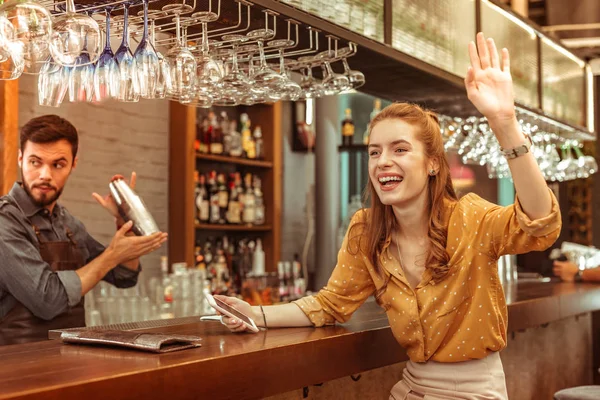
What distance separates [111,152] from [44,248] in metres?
1.52

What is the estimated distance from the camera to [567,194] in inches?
290

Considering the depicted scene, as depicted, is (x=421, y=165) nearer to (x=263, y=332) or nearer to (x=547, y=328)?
(x=263, y=332)

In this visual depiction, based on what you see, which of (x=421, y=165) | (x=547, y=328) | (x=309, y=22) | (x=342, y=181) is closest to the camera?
(x=421, y=165)

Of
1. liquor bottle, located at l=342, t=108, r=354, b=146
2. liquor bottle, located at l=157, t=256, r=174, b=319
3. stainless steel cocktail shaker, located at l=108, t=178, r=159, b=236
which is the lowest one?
liquor bottle, located at l=157, t=256, r=174, b=319

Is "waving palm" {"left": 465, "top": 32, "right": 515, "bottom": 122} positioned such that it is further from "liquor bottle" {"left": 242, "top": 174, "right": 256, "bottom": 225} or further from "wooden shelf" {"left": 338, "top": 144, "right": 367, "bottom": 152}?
"wooden shelf" {"left": 338, "top": 144, "right": 367, "bottom": 152}

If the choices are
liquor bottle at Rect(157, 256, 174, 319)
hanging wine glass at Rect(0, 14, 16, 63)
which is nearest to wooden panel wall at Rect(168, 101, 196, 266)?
liquor bottle at Rect(157, 256, 174, 319)

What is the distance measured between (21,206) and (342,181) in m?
4.16

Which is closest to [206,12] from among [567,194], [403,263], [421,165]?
[421,165]

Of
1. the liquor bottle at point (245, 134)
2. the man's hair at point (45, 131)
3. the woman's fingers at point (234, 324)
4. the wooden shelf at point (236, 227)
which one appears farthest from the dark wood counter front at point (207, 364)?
the liquor bottle at point (245, 134)

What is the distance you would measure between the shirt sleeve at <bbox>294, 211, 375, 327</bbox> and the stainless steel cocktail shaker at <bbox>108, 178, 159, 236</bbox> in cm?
89

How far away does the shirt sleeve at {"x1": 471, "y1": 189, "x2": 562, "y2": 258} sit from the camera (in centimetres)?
204

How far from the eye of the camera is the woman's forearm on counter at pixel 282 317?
2492mm

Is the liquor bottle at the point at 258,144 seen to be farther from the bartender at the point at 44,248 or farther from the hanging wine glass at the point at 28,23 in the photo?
the hanging wine glass at the point at 28,23

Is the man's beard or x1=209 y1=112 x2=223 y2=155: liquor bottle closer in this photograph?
the man's beard
